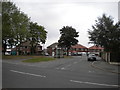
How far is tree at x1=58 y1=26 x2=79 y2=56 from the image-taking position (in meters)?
62.4

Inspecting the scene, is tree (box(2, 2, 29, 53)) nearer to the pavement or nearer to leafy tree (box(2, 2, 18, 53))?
leafy tree (box(2, 2, 18, 53))

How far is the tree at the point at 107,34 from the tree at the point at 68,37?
3000cm

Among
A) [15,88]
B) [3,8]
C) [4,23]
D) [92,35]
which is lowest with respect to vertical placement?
[15,88]

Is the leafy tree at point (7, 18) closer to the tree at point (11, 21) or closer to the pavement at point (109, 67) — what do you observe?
the tree at point (11, 21)

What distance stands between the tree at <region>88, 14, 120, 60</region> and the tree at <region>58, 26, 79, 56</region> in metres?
30.0

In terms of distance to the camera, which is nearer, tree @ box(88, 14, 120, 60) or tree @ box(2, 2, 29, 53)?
tree @ box(88, 14, 120, 60)

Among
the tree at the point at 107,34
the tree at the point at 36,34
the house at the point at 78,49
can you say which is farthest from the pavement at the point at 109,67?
the house at the point at 78,49

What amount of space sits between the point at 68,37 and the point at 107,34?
3801 cm

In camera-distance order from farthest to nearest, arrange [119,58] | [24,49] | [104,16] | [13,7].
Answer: [24,49]
[13,7]
[104,16]
[119,58]

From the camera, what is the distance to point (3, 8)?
31.8m

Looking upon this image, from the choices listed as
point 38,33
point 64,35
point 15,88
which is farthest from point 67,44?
point 15,88

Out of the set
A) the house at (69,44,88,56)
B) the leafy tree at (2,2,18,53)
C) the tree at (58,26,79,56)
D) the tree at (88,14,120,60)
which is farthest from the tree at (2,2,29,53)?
the house at (69,44,88,56)

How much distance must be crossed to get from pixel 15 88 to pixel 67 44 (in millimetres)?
55640

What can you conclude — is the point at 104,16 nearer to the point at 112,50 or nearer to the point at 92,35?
the point at 92,35
